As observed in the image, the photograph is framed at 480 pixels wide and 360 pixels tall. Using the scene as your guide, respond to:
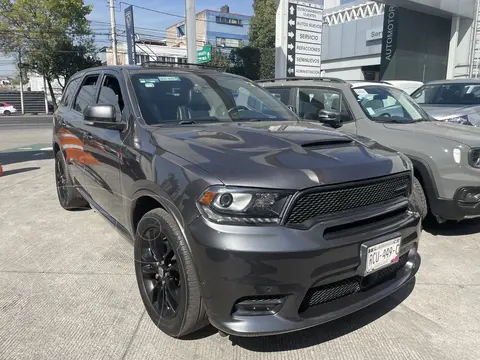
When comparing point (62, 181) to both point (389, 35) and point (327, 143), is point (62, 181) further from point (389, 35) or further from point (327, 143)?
point (389, 35)

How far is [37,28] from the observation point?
30.3 m

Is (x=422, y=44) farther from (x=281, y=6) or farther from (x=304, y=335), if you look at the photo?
(x=304, y=335)

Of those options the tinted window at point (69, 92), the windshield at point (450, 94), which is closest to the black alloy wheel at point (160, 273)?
the tinted window at point (69, 92)

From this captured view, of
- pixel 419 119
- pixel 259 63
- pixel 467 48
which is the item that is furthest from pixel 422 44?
pixel 419 119

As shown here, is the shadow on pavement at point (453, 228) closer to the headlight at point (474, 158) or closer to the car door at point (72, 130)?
the headlight at point (474, 158)

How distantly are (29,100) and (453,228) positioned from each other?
4957 cm

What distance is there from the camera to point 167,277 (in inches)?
98.7

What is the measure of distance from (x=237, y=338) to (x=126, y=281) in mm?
1226

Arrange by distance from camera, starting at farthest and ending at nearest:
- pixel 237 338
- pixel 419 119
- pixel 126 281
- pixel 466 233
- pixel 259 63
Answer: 1. pixel 259 63
2. pixel 419 119
3. pixel 466 233
4. pixel 126 281
5. pixel 237 338

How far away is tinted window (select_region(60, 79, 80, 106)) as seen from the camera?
15.9ft

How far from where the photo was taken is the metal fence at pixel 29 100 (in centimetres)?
4528

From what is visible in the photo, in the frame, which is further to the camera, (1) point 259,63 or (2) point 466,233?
(1) point 259,63

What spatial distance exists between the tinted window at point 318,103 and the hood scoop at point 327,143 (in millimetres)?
2404

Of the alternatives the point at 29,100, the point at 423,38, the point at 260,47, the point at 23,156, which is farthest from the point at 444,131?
the point at 29,100
